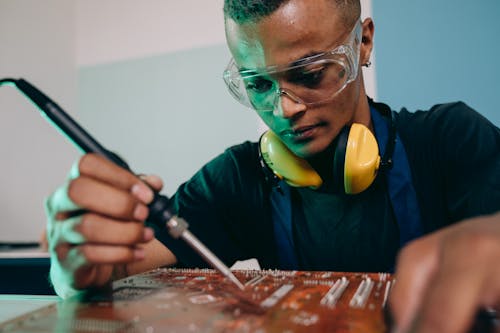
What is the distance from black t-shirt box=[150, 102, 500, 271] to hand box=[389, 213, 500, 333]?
686 mm

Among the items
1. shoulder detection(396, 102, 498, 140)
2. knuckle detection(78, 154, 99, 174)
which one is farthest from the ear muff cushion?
knuckle detection(78, 154, 99, 174)

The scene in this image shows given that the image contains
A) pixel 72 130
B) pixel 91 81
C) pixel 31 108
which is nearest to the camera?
pixel 72 130

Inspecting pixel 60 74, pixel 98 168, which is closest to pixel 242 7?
pixel 98 168

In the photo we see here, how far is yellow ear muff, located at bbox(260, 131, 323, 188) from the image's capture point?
1062 mm

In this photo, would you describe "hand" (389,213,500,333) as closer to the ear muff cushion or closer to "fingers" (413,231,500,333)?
"fingers" (413,231,500,333)

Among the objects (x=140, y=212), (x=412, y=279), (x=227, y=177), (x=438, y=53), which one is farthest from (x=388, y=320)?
(x=438, y=53)

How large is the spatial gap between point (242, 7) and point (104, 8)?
1690mm

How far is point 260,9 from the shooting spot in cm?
103

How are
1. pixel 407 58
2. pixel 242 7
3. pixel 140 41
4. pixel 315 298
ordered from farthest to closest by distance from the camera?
pixel 140 41 → pixel 407 58 → pixel 242 7 → pixel 315 298

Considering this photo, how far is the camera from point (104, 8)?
237cm

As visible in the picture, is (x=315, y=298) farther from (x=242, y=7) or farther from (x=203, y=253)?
(x=242, y=7)

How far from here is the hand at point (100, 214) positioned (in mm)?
574

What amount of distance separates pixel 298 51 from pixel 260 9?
17 centimetres

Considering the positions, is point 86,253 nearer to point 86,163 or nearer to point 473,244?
point 86,163
